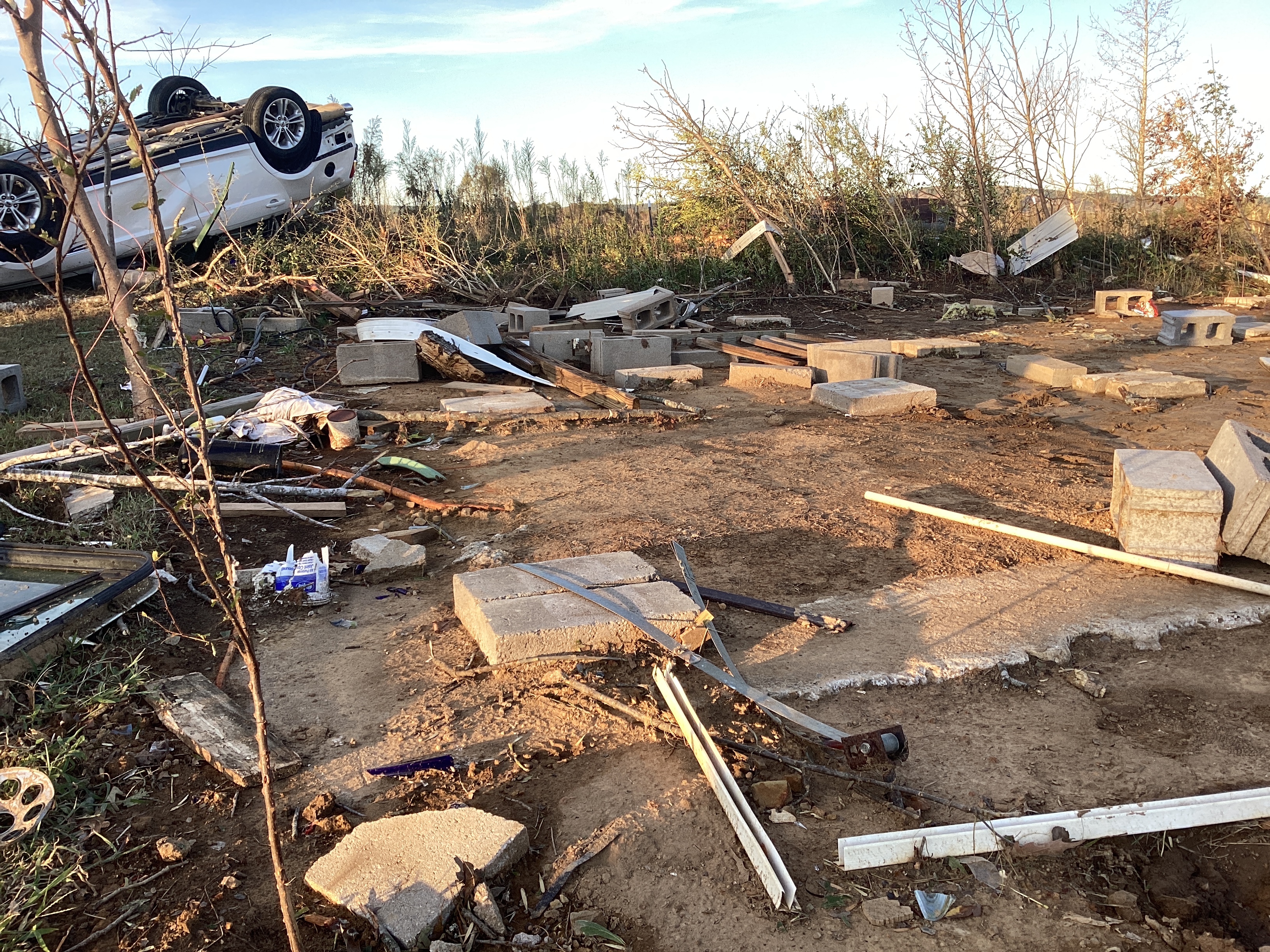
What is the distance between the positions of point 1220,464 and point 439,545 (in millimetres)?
4362

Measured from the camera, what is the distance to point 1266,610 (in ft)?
13.5

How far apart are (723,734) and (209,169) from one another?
13415mm

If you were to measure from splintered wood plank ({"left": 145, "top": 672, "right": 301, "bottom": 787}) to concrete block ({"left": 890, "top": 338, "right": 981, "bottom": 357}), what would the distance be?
9.33 metres

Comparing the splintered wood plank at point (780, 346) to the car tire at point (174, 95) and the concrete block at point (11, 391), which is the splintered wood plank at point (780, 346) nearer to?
the concrete block at point (11, 391)

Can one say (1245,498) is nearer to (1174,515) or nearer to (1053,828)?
(1174,515)

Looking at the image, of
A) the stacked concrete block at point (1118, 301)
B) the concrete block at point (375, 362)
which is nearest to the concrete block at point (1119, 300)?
the stacked concrete block at point (1118, 301)

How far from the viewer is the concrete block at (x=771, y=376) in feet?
31.6

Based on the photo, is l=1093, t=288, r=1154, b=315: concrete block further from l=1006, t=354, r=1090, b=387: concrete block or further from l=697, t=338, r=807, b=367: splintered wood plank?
l=697, t=338, r=807, b=367: splintered wood plank

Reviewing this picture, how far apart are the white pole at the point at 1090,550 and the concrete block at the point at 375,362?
611 cm

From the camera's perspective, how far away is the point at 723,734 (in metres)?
3.24

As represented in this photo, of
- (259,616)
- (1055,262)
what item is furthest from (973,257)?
(259,616)

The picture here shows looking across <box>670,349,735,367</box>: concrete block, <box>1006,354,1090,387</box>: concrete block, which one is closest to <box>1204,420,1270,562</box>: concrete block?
<box>1006,354,1090,387</box>: concrete block

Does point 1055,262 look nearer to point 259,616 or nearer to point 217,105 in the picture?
point 217,105

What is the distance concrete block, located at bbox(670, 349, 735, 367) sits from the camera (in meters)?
11.1
